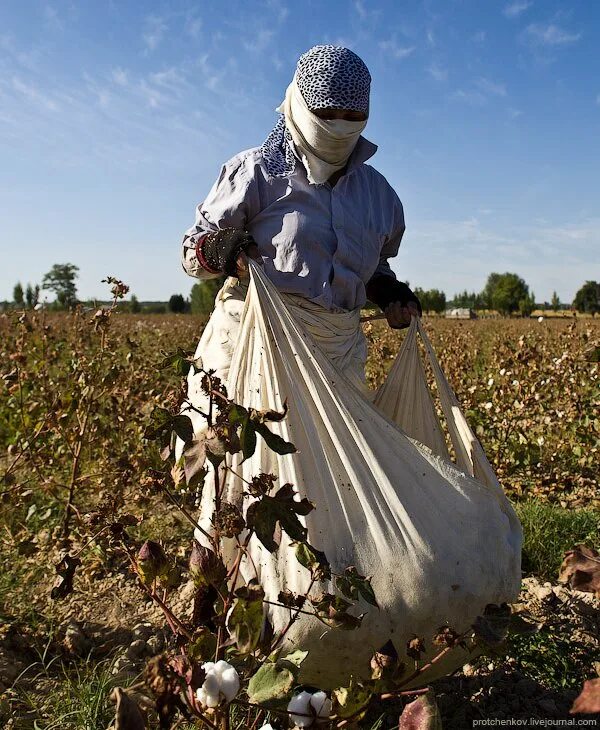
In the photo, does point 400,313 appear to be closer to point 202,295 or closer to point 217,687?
point 217,687

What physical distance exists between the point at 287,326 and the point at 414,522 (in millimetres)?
533

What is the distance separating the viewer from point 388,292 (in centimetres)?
220

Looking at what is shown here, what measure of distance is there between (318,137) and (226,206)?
0.31 metres

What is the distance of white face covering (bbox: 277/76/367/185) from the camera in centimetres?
188

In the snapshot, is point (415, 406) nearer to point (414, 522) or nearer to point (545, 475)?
point (414, 522)

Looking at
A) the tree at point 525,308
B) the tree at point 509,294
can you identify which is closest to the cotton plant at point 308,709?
the tree at point 525,308

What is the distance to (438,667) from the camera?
1553mm

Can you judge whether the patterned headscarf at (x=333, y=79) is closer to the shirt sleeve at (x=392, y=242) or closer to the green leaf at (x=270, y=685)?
the shirt sleeve at (x=392, y=242)

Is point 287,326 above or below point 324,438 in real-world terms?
above

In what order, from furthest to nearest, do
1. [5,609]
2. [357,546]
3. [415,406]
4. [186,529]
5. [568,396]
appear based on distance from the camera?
[568,396] → [186,529] → [5,609] → [415,406] → [357,546]

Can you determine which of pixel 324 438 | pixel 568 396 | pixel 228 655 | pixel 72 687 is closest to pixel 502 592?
pixel 324 438

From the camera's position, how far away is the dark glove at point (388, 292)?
85.5 inches

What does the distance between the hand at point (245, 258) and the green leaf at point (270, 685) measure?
1036 millimetres

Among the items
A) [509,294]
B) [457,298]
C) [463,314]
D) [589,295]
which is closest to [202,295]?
[463,314]
